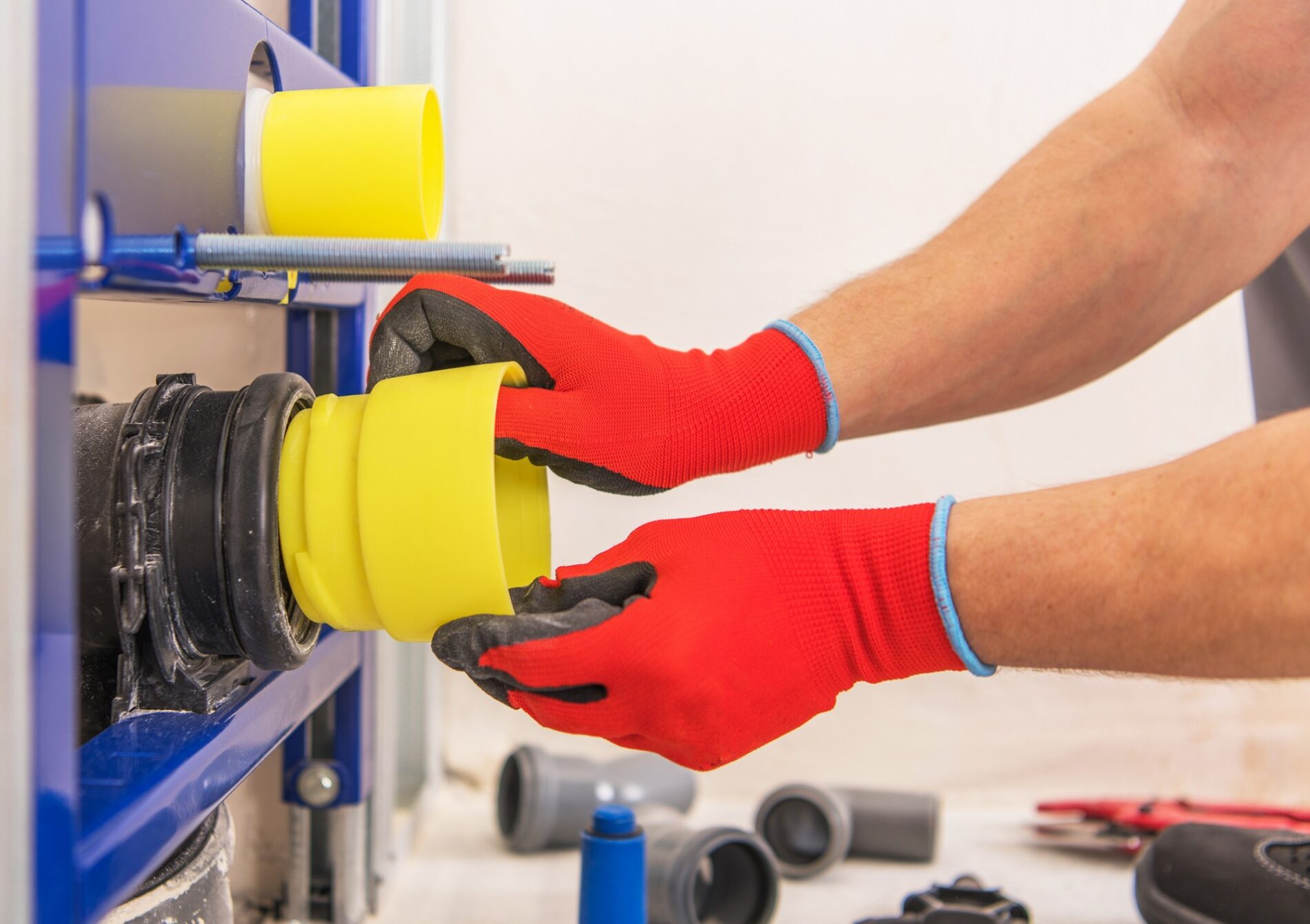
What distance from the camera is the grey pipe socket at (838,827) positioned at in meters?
1.11

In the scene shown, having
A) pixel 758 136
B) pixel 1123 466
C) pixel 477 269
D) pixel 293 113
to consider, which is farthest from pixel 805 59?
pixel 477 269

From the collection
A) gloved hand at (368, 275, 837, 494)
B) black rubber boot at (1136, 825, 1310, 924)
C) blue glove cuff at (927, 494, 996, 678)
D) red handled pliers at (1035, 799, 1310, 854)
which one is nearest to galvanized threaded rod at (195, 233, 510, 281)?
gloved hand at (368, 275, 837, 494)

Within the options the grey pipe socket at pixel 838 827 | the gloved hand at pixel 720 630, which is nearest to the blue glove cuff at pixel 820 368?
the gloved hand at pixel 720 630

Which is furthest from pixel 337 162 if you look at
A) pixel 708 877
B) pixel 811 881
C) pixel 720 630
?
pixel 811 881

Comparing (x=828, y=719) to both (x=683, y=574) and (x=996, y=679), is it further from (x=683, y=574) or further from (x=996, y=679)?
(x=683, y=574)

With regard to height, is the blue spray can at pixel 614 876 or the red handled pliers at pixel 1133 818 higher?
the blue spray can at pixel 614 876

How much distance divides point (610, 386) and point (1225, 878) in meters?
0.73

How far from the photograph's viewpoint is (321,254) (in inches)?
21.5

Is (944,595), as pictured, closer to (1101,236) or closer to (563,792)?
(1101,236)

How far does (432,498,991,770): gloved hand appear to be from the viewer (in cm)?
56

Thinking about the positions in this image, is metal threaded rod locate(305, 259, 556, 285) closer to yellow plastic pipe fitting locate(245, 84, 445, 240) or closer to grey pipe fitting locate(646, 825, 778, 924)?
yellow plastic pipe fitting locate(245, 84, 445, 240)

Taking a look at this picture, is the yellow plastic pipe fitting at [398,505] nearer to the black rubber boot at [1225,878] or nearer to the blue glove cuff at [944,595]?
the blue glove cuff at [944,595]

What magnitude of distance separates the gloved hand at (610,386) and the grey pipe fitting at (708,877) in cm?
35

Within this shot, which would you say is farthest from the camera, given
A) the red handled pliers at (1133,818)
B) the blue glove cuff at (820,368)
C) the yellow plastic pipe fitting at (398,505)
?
the red handled pliers at (1133,818)
